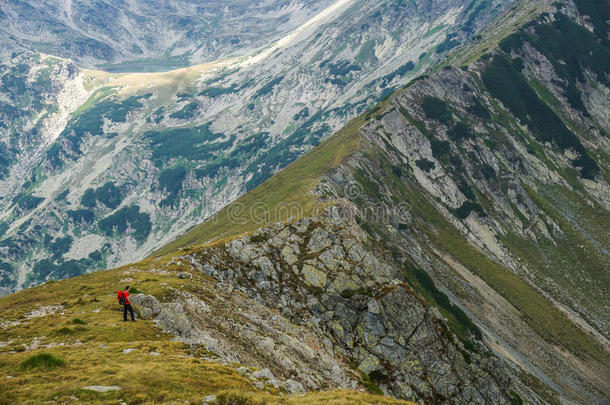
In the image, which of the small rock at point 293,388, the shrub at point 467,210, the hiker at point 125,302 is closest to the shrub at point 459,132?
the shrub at point 467,210

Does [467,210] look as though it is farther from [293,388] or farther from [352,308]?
[293,388]

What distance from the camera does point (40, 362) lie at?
2227 cm

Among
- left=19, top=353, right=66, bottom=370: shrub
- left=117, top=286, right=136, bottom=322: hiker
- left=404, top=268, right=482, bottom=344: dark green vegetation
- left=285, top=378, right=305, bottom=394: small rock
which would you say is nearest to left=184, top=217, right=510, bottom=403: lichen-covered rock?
left=117, top=286, right=136, bottom=322: hiker

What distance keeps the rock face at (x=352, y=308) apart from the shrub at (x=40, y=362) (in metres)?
27.1

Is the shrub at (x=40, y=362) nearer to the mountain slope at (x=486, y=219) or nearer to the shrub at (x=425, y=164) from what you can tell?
the mountain slope at (x=486, y=219)

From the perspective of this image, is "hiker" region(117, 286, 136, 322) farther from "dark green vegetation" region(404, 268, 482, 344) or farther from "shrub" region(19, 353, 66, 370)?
"dark green vegetation" region(404, 268, 482, 344)

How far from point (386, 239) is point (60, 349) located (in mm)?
102811

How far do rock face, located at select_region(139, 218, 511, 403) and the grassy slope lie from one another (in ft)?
61.9

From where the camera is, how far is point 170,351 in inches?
1106

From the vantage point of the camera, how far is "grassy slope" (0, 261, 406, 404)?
64.2ft

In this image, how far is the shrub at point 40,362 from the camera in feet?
72.3

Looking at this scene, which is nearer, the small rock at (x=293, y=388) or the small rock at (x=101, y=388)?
the small rock at (x=101, y=388)

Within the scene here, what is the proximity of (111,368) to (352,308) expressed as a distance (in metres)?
45.6

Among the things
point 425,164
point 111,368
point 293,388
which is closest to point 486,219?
point 425,164
